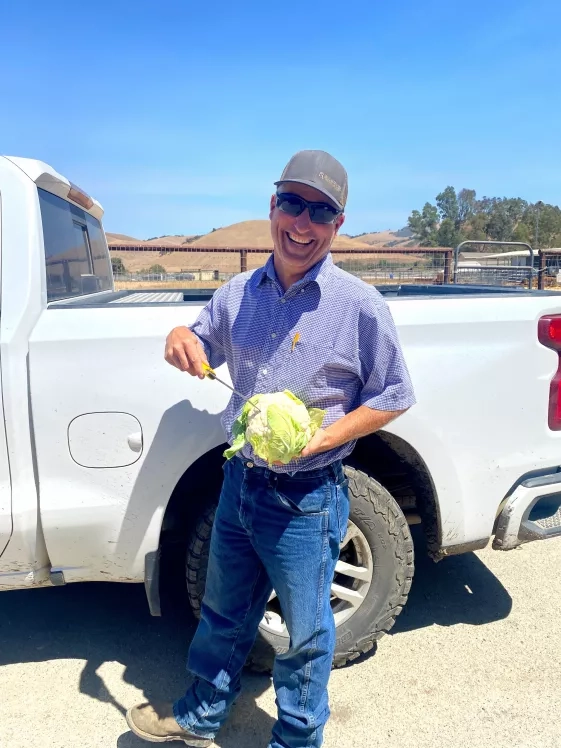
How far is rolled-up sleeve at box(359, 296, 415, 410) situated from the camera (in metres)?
1.80

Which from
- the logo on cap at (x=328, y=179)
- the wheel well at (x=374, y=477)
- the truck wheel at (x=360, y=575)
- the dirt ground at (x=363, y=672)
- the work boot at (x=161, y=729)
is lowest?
the dirt ground at (x=363, y=672)

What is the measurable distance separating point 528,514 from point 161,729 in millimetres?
1700

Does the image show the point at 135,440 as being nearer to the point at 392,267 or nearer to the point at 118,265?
the point at 118,265

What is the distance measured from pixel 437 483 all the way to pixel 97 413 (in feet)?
4.54

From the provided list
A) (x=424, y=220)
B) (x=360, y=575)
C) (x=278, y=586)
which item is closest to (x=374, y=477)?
(x=360, y=575)

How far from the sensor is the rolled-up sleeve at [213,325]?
2.02 metres

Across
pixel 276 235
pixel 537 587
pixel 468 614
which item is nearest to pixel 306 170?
pixel 276 235

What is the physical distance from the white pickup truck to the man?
0.34m

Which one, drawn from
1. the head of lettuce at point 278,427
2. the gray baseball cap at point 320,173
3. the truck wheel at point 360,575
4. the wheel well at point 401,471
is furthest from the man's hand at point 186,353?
the wheel well at point 401,471

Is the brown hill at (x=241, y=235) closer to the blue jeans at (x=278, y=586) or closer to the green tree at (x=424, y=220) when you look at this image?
the green tree at (x=424, y=220)

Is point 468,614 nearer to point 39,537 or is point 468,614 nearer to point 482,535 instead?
point 482,535

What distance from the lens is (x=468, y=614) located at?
3.12 m

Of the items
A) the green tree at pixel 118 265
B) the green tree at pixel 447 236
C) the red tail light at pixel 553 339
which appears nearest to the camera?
the red tail light at pixel 553 339

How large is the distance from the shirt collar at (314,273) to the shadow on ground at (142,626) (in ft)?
5.80
